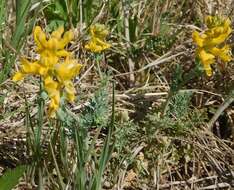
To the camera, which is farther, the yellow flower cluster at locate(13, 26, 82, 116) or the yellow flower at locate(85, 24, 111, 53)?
the yellow flower at locate(85, 24, 111, 53)

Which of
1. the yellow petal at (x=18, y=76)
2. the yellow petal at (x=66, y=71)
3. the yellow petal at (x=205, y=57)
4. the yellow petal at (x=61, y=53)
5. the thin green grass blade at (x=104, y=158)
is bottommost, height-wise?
the thin green grass blade at (x=104, y=158)

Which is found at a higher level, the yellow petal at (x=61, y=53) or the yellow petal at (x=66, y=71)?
the yellow petal at (x=61, y=53)

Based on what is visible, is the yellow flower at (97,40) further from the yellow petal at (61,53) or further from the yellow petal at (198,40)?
the yellow petal at (61,53)

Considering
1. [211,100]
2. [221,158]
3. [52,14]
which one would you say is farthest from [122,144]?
[52,14]

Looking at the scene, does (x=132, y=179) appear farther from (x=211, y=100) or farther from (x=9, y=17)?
(x=9, y=17)

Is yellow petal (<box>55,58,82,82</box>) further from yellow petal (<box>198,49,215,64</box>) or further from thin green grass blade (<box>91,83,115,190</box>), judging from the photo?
yellow petal (<box>198,49,215,64</box>)

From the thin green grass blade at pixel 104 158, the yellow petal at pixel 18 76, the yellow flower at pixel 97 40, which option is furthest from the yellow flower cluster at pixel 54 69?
the yellow flower at pixel 97 40

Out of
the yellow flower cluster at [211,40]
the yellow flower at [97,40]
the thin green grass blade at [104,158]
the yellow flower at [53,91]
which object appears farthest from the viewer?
the yellow flower at [97,40]

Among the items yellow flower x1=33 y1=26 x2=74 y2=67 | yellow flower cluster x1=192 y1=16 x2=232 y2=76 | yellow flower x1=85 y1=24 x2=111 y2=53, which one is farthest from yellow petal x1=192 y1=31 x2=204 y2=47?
yellow flower x1=33 y1=26 x2=74 y2=67
